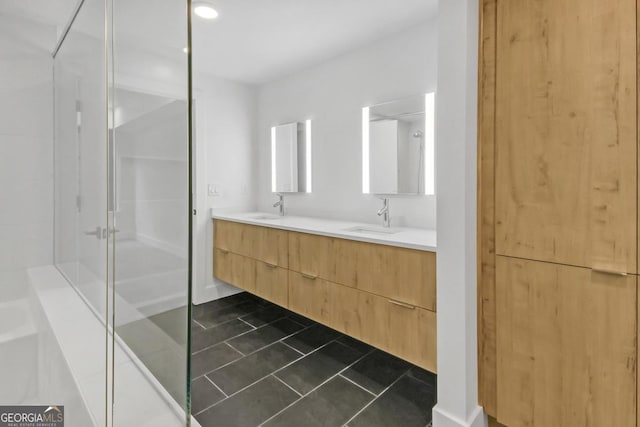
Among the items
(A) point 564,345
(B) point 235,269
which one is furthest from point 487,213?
(B) point 235,269

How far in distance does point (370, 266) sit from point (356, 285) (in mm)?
183

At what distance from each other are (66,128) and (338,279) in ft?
6.43

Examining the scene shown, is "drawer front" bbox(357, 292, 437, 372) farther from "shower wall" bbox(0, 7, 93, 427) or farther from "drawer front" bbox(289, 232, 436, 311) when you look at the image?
"shower wall" bbox(0, 7, 93, 427)

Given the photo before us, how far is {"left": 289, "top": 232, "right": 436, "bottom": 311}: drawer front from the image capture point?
1.74 metres

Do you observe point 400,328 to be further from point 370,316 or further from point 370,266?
point 370,266

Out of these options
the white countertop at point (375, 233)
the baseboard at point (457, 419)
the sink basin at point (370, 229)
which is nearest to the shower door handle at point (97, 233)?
the white countertop at point (375, 233)

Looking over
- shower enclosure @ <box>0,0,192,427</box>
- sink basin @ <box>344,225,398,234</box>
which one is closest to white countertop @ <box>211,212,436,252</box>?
sink basin @ <box>344,225,398,234</box>

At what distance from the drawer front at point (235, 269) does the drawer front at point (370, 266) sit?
2.03ft

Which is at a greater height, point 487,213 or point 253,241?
point 487,213

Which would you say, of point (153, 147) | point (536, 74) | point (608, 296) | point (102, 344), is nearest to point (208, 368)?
point (102, 344)

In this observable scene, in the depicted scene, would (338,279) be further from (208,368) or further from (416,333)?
(208,368)

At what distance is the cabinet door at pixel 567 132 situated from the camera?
110cm

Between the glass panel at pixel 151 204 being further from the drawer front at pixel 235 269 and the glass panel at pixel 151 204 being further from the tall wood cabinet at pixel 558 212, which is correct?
the drawer front at pixel 235 269

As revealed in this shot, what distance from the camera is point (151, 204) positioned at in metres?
0.99
